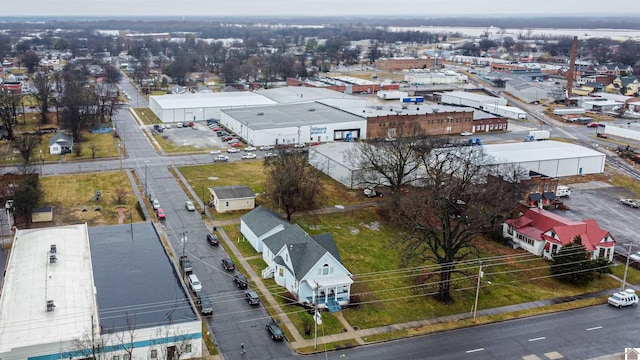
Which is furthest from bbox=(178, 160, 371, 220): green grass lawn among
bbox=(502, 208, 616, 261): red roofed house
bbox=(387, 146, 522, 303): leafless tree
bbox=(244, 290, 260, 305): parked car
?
bbox=(502, 208, 616, 261): red roofed house

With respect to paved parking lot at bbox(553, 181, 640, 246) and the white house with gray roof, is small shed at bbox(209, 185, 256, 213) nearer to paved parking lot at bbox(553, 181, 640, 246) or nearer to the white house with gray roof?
the white house with gray roof

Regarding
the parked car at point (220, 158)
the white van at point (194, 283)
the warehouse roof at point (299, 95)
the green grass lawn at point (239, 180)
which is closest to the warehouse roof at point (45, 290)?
the white van at point (194, 283)

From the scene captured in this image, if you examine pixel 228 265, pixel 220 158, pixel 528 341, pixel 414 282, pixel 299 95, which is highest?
pixel 299 95

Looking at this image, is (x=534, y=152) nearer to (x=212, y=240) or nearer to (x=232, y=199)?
(x=232, y=199)

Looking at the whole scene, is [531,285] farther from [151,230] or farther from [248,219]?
[151,230]

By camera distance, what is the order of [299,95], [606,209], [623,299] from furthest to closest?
[299,95]
[606,209]
[623,299]

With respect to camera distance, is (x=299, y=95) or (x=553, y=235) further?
(x=299, y=95)

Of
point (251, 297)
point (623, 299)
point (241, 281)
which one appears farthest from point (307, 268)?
point (623, 299)
